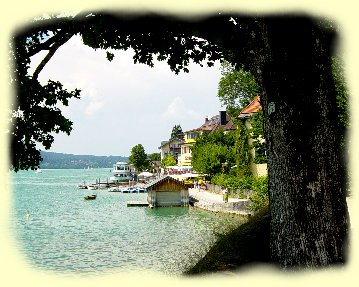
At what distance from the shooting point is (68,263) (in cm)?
2508

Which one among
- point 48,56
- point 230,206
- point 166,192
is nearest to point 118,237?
point 230,206

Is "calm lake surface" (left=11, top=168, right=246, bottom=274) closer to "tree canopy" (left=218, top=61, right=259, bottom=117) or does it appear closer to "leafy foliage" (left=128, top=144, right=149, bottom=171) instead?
"tree canopy" (left=218, top=61, right=259, bottom=117)

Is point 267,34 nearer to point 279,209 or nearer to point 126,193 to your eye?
point 279,209

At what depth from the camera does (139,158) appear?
12744cm

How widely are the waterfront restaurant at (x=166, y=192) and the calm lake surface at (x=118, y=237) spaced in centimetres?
183

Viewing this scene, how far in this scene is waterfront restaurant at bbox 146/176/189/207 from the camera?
183 ft

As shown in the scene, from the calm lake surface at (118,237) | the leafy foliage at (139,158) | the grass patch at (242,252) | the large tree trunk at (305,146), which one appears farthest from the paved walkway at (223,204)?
the leafy foliage at (139,158)

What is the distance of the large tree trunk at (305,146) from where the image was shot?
17.6 ft

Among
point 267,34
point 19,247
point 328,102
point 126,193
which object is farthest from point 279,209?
point 126,193

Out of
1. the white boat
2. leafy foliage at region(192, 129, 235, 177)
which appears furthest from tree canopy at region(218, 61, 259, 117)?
the white boat

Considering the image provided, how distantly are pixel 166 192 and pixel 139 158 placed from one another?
71.3 metres

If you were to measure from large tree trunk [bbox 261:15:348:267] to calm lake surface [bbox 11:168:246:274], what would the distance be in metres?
8.84

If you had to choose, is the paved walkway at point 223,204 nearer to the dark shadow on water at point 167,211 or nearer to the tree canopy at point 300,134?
the dark shadow on water at point 167,211

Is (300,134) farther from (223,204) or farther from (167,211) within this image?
(167,211)
